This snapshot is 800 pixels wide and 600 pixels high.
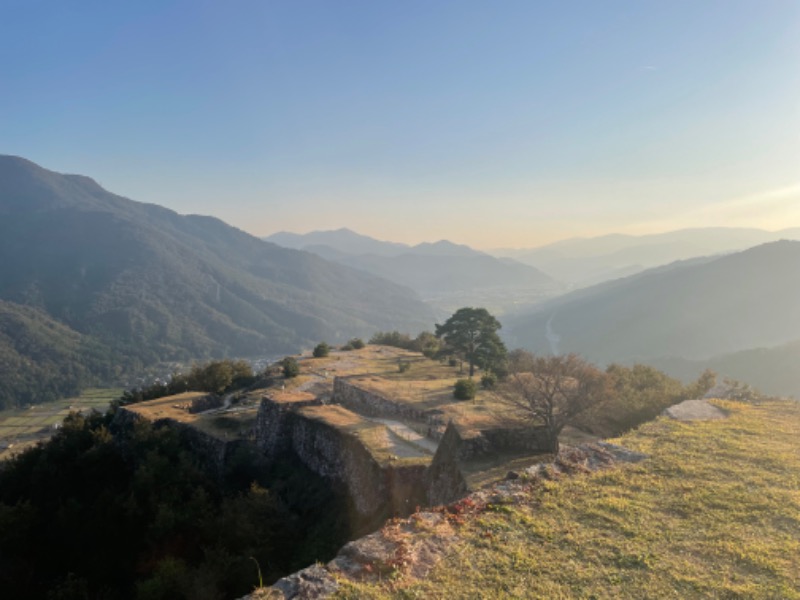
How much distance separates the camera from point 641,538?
7.53 meters

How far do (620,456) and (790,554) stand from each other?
4085 mm

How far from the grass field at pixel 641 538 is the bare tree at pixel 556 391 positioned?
373 inches

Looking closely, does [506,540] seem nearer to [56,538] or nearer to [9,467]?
[56,538]

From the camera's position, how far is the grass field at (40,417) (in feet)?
315

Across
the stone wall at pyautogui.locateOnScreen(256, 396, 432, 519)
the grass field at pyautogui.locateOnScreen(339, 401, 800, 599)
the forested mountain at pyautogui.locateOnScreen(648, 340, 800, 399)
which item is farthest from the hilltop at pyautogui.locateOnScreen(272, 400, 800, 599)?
the forested mountain at pyautogui.locateOnScreen(648, 340, 800, 399)

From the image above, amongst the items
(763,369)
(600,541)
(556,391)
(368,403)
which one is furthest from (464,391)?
(763,369)

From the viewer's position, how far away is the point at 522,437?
17953 mm

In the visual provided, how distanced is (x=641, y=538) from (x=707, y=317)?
192 meters

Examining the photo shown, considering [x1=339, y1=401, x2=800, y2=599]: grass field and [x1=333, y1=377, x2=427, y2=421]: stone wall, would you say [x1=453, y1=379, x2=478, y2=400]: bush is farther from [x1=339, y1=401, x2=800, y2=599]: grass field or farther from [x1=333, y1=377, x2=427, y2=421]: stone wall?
[x1=339, y1=401, x2=800, y2=599]: grass field

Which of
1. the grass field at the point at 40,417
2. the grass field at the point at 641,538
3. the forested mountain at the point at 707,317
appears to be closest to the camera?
the grass field at the point at 641,538

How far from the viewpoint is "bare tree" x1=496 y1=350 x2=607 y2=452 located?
20.7 m

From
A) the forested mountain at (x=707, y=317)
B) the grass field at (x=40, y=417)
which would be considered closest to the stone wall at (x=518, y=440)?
the grass field at (x=40, y=417)

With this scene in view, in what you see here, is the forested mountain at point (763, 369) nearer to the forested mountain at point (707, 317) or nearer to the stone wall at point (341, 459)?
the forested mountain at point (707, 317)

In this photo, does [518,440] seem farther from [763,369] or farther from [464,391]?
[763,369]
